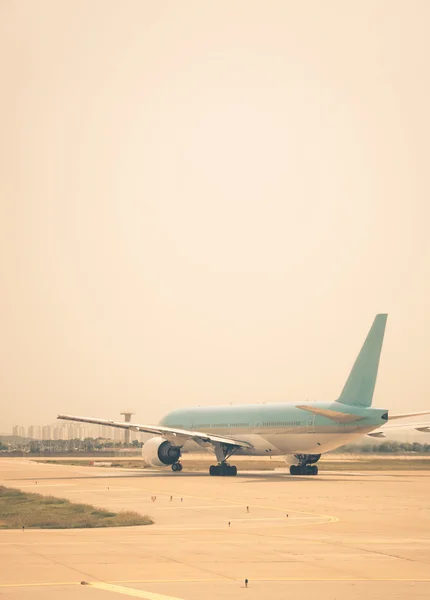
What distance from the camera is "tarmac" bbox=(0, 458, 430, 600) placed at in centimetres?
1380

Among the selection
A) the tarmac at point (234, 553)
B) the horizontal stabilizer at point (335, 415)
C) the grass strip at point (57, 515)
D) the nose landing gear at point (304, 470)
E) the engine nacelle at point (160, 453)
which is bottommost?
the tarmac at point (234, 553)

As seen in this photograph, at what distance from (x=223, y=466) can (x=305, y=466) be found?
4829mm

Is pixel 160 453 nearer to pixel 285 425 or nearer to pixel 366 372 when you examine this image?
pixel 285 425

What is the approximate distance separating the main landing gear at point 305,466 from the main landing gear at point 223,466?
3.61m

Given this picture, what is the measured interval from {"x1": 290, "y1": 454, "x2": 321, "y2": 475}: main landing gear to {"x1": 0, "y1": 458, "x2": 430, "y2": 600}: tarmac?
78.6ft

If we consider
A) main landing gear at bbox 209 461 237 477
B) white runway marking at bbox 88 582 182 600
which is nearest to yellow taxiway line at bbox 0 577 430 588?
white runway marking at bbox 88 582 182 600

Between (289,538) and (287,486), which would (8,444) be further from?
(289,538)

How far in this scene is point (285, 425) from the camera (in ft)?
183

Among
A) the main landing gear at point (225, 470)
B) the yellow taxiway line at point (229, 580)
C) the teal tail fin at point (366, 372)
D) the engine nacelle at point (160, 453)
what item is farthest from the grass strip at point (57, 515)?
the engine nacelle at point (160, 453)

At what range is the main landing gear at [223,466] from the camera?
188 feet

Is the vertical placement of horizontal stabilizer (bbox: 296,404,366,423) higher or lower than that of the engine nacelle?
higher

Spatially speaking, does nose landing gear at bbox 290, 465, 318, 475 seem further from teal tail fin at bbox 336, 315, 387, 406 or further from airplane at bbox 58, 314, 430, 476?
teal tail fin at bbox 336, 315, 387, 406

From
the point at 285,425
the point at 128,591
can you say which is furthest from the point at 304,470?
the point at 128,591

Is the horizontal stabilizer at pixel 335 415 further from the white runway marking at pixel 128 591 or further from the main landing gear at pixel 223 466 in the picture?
the white runway marking at pixel 128 591
